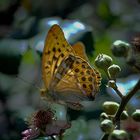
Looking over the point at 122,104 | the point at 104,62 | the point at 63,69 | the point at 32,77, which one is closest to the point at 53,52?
the point at 63,69

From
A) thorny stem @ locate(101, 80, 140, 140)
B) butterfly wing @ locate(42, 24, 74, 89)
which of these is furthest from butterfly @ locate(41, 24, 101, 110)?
thorny stem @ locate(101, 80, 140, 140)

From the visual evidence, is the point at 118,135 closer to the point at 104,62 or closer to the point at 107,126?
the point at 107,126

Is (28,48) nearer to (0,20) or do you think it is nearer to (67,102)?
(67,102)

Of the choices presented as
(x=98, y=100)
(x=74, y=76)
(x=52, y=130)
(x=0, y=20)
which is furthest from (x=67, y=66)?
(x=0, y=20)

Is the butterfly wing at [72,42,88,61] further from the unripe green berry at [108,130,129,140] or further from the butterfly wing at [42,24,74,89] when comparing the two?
the unripe green berry at [108,130,129,140]

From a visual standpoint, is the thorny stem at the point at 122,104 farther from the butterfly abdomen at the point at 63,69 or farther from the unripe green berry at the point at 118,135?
the butterfly abdomen at the point at 63,69

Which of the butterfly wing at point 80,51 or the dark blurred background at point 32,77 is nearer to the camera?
the butterfly wing at point 80,51

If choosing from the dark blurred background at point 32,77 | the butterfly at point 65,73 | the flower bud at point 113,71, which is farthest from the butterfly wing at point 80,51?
the dark blurred background at point 32,77

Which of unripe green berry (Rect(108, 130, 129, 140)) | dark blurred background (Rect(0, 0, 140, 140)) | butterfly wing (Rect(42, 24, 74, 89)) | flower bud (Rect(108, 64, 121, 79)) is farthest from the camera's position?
dark blurred background (Rect(0, 0, 140, 140))
